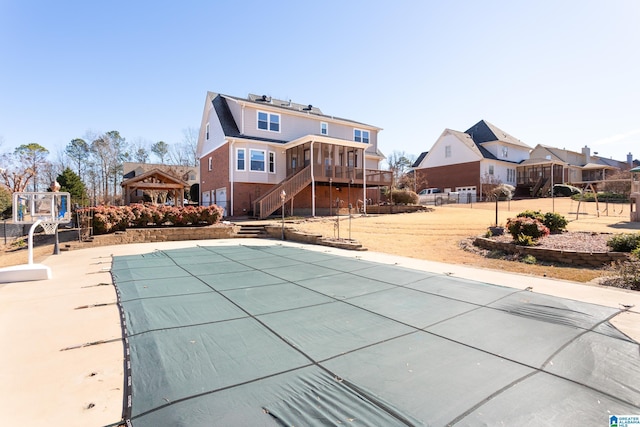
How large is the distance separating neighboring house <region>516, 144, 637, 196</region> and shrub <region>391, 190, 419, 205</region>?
17.3m

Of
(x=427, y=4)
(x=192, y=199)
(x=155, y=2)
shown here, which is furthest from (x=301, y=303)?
(x=192, y=199)

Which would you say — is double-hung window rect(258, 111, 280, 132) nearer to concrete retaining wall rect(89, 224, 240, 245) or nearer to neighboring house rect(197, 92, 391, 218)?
neighboring house rect(197, 92, 391, 218)

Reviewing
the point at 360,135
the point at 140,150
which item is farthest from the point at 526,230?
the point at 140,150

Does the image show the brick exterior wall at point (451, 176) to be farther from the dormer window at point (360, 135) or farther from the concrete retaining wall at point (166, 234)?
the concrete retaining wall at point (166, 234)

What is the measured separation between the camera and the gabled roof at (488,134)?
118 ft

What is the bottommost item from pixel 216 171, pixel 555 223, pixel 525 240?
pixel 525 240

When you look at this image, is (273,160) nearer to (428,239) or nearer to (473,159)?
(428,239)

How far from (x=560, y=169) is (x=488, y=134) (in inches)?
381

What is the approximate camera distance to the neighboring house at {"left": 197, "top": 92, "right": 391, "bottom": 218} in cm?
1961

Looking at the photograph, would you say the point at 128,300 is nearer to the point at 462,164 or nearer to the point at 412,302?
the point at 412,302

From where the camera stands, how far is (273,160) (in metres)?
21.1

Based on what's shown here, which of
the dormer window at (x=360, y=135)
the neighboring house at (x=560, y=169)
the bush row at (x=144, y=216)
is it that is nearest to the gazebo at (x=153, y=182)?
the bush row at (x=144, y=216)

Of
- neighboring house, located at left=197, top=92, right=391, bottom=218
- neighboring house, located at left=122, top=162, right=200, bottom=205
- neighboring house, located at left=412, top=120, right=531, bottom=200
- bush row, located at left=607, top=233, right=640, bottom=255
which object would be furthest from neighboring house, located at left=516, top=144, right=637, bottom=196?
neighboring house, located at left=122, top=162, right=200, bottom=205

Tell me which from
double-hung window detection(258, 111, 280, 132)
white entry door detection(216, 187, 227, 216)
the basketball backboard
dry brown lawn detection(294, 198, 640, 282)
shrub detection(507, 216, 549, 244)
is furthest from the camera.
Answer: double-hung window detection(258, 111, 280, 132)
